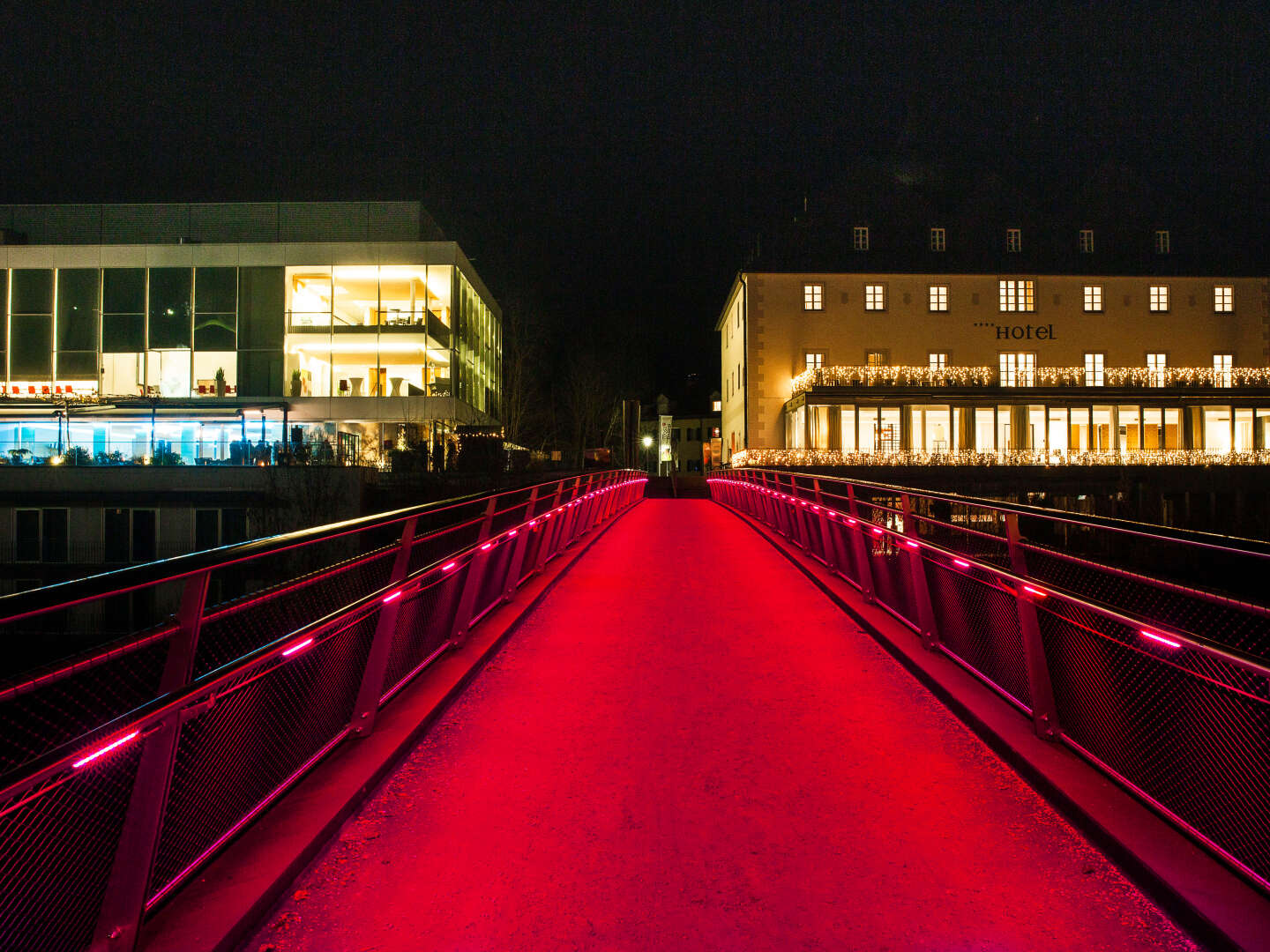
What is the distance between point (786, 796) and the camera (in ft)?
14.1

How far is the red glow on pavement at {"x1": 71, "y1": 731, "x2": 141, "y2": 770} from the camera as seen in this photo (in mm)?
2439

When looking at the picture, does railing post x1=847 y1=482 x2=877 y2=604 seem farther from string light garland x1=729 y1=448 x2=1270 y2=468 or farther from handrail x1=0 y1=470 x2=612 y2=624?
string light garland x1=729 y1=448 x2=1270 y2=468

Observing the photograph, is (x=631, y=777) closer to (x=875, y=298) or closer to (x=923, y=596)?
(x=923, y=596)

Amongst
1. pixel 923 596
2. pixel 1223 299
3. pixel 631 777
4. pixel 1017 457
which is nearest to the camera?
pixel 631 777

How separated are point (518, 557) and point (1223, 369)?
151 feet

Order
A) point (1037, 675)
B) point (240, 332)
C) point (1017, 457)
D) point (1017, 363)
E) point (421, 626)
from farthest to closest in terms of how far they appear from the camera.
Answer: point (1017, 363)
point (240, 332)
point (1017, 457)
point (421, 626)
point (1037, 675)

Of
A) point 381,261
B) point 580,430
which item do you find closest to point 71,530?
point 381,261

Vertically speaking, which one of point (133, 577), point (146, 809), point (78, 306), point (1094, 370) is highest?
point (78, 306)

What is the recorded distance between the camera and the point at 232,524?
27750 mm

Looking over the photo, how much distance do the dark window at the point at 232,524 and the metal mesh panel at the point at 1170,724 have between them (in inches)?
1061

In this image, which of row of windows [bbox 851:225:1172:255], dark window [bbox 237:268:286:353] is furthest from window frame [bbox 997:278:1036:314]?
dark window [bbox 237:268:286:353]

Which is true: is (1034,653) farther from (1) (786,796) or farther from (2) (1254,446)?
(2) (1254,446)

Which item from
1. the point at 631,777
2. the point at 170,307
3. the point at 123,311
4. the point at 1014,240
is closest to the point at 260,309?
the point at 170,307

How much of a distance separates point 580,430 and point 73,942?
62149 millimetres
